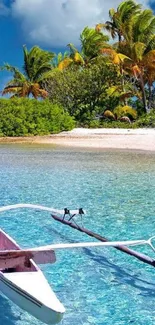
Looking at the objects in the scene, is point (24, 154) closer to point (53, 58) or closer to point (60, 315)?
point (60, 315)

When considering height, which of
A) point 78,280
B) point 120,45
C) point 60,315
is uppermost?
point 120,45

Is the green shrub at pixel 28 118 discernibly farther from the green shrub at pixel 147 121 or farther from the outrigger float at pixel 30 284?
the outrigger float at pixel 30 284

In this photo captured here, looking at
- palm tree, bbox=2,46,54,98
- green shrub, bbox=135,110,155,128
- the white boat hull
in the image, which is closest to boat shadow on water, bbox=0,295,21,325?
the white boat hull

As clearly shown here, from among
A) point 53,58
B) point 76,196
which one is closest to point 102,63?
point 53,58

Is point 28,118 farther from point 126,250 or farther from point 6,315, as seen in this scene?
point 6,315

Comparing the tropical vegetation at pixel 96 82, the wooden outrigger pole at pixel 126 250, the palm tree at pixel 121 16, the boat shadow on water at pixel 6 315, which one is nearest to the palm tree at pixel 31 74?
the tropical vegetation at pixel 96 82

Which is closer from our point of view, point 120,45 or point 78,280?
point 78,280

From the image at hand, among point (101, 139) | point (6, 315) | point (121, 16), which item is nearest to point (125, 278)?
point (6, 315)

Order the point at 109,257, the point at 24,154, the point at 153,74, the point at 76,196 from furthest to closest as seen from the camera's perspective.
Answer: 1. the point at 153,74
2. the point at 24,154
3. the point at 76,196
4. the point at 109,257

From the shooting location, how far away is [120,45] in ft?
111

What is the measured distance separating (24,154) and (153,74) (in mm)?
15486

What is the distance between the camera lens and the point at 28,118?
101 feet

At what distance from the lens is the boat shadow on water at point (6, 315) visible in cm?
421

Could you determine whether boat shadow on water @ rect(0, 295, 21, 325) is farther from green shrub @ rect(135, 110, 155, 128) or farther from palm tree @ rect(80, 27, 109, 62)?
palm tree @ rect(80, 27, 109, 62)
